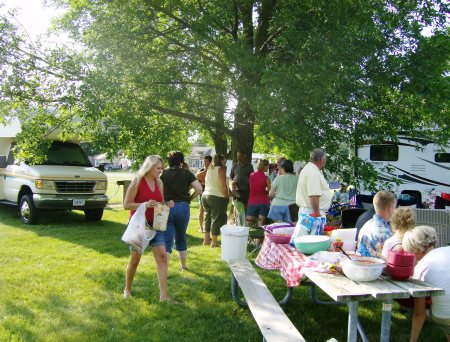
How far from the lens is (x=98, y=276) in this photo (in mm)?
5934

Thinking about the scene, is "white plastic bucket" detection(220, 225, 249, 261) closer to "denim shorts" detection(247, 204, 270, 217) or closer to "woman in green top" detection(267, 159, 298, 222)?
"woman in green top" detection(267, 159, 298, 222)

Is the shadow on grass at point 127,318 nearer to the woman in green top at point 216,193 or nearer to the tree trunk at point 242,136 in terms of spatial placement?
the woman in green top at point 216,193

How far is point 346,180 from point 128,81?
161 inches

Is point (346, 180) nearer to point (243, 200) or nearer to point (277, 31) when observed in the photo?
point (243, 200)

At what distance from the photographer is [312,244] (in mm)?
4000

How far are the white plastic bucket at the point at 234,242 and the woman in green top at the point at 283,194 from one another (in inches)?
71.9

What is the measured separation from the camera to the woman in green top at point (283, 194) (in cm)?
739

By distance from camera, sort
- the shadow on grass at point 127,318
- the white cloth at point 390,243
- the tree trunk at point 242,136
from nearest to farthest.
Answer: the white cloth at point 390,243 < the shadow on grass at point 127,318 < the tree trunk at point 242,136

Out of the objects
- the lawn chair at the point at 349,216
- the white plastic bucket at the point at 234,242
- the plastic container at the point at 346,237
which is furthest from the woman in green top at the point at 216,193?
the plastic container at the point at 346,237

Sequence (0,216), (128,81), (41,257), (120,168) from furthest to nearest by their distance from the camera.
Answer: (120,168) → (0,216) → (128,81) → (41,257)

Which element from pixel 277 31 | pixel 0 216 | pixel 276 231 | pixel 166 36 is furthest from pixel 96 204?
pixel 276 231

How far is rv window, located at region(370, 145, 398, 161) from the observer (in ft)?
43.5

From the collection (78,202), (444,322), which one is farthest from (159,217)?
(78,202)

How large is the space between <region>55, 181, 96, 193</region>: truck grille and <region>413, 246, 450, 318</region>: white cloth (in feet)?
28.5
